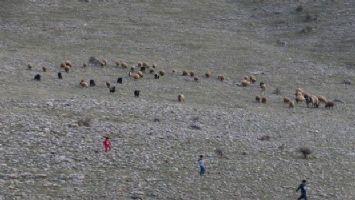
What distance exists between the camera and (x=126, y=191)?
21156 millimetres

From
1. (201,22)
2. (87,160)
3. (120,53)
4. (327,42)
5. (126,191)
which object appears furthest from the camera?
(201,22)

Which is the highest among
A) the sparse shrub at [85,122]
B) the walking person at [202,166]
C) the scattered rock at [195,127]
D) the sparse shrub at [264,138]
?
the sparse shrub at [85,122]

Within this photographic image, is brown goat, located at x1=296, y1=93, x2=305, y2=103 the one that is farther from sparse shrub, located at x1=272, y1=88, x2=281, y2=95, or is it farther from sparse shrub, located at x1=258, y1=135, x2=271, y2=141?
sparse shrub, located at x1=258, y1=135, x2=271, y2=141

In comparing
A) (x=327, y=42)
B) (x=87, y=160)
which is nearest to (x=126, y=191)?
(x=87, y=160)

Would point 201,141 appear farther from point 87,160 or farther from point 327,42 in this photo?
point 327,42

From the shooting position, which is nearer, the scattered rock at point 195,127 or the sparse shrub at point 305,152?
the sparse shrub at point 305,152

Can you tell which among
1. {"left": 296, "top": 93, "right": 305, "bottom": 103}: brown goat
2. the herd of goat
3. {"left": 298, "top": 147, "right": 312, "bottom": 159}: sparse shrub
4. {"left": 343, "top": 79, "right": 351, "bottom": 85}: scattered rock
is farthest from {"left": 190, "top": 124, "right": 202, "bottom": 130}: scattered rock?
{"left": 343, "top": 79, "right": 351, "bottom": 85}: scattered rock

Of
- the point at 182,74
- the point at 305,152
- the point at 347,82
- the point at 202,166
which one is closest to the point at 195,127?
the point at 305,152

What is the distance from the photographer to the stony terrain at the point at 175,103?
73.9 feet

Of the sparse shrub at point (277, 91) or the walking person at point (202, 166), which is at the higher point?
the walking person at point (202, 166)

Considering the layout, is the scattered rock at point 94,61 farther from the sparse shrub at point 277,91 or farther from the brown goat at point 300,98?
the brown goat at point 300,98

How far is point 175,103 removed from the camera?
110 feet

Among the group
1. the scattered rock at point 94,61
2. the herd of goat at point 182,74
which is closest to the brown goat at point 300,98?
the herd of goat at point 182,74

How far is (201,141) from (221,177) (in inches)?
147
